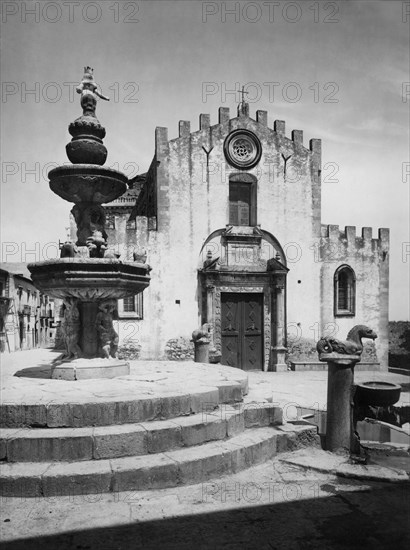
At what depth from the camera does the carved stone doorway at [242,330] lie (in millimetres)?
18413

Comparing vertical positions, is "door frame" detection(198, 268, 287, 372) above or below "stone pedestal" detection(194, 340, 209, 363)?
above

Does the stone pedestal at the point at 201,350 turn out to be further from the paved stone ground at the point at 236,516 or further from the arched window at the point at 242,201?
the paved stone ground at the point at 236,516

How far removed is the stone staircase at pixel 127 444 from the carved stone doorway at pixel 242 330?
12.0 metres

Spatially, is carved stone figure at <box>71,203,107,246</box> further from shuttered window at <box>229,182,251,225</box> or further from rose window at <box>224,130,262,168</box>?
rose window at <box>224,130,262,168</box>

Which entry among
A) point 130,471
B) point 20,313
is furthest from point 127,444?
point 20,313

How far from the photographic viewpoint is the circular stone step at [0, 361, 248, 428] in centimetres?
537

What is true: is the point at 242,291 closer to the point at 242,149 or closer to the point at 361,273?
the point at 361,273

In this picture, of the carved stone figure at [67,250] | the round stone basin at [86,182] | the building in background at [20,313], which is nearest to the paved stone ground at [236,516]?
the carved stone figure at [67,250]

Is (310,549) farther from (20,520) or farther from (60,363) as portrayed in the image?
(60,363)

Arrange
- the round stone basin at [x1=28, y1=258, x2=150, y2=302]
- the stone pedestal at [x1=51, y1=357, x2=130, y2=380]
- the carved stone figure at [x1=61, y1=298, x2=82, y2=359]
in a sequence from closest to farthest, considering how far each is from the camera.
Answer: the round stone basin at [x1=28, y1=258, x2=150, y2=302]
the stone pedestal at [x1=51, y1=357, x2=130, y2=380]
the carved stone figure at [x1=61, y1=298, x2=82, y2=359]

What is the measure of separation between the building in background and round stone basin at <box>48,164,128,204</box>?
2329cm

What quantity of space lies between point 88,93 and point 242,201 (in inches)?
456

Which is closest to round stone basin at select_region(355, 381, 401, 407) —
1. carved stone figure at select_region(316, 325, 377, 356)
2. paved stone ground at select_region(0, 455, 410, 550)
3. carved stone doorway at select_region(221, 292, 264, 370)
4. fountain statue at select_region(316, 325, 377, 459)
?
fountain statue at select_region(316, 325, 377, 459)

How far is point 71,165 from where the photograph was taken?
7391mm
